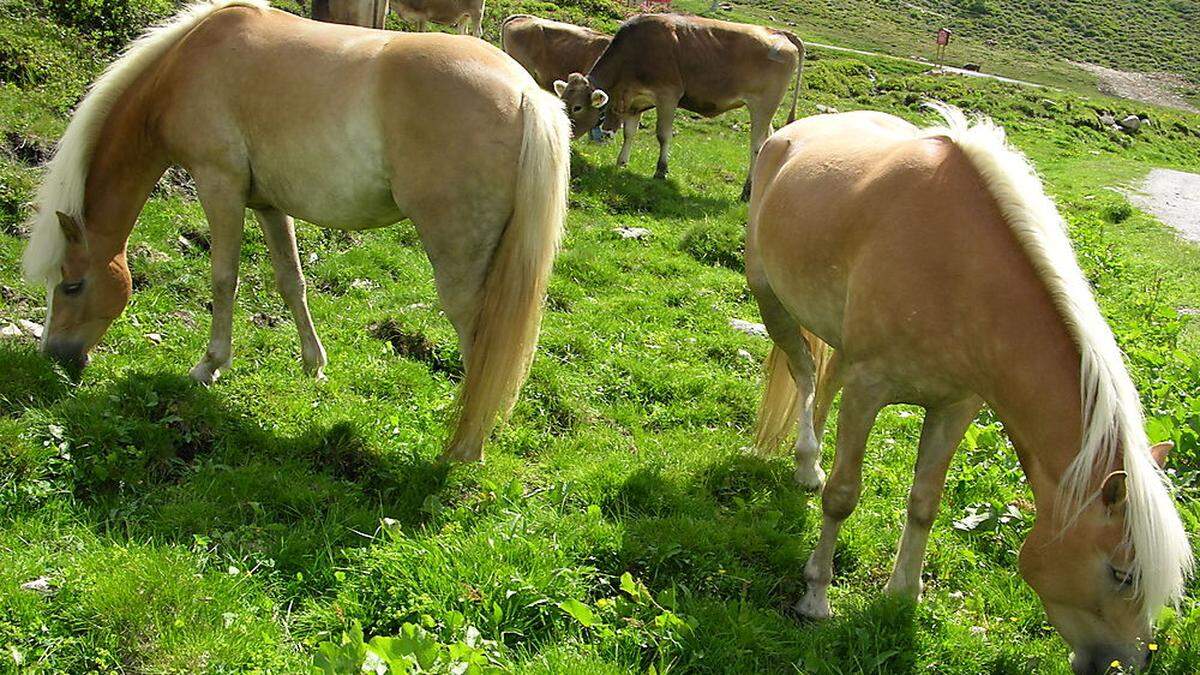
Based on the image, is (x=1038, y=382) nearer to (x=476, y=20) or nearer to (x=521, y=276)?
(x=521, y=276)

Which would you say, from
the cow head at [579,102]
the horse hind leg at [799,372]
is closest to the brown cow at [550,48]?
the cow head at [579,102]

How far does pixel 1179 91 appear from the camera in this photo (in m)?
57.9

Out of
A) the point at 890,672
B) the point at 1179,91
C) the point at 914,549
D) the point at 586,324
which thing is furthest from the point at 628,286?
the point at 1179,91

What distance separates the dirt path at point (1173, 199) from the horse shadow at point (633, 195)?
8.97 m

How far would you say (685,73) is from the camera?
48.2 ft

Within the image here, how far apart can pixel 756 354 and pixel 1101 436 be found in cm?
458

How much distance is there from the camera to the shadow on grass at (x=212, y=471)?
3.98 metres

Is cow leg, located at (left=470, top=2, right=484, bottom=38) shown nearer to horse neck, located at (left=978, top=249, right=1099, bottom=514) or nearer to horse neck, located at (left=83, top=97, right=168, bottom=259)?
horse neck, located at (left=83, top=97, right=168, bottom=259)

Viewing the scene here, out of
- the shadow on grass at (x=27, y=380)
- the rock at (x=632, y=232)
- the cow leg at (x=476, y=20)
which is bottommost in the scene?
the rock at (x=632, y=232)

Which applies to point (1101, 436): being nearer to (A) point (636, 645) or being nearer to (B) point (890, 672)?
(B) point (890, 672)

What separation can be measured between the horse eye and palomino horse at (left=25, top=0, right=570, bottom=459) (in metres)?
2.99

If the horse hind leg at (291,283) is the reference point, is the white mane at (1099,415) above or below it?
above

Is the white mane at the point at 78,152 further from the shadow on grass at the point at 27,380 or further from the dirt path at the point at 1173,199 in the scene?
the dirt path at the point at 1173,199

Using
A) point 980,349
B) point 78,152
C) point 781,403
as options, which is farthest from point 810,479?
point 78,152
